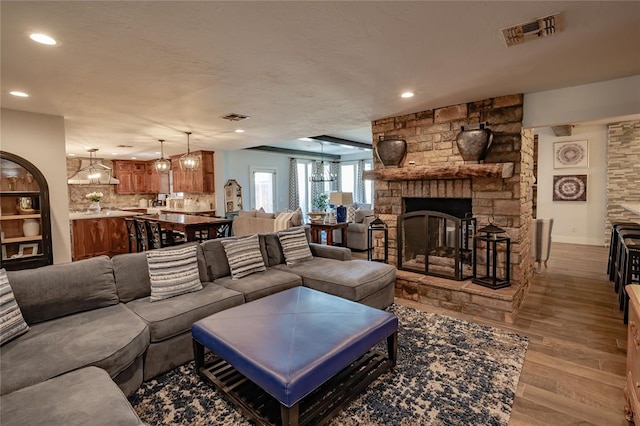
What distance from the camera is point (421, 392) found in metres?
2.22

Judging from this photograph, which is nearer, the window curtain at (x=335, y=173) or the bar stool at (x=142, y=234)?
the bar stool at (x=142, y=234)

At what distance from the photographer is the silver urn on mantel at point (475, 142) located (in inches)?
142

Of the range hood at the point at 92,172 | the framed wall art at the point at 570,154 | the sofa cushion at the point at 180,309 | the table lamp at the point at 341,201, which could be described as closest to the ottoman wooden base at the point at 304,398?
the sofa cushion at the point at 180,309

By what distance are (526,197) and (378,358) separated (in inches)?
116

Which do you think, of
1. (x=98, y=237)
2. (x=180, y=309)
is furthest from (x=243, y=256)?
(x=98, y=237)

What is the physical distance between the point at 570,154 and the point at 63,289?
9199 mm

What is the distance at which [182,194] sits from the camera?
30.6 ft

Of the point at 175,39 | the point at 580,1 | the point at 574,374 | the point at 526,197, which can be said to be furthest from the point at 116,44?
the point at 526,197

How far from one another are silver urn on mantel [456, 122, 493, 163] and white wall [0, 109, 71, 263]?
4.91m

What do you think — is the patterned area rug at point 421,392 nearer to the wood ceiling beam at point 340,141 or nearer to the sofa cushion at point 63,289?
the sofa cushion at point 63,289

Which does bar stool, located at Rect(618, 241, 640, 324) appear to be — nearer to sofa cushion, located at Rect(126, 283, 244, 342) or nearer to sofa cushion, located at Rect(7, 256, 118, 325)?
sofa cushion, located at Rect(126, 283, 244, 342)

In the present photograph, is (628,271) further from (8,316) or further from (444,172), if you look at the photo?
(8,316)

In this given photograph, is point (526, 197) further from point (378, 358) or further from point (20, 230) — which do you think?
point (20, 230)

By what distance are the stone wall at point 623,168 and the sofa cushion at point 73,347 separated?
28.2 feet
